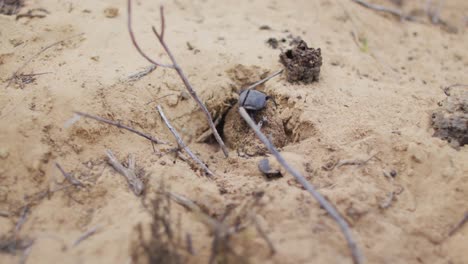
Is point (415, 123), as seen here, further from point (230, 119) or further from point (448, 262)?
point (230, 119)

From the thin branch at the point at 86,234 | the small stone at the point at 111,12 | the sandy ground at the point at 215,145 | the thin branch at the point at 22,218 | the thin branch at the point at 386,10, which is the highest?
the thin branch at the point at 386,10

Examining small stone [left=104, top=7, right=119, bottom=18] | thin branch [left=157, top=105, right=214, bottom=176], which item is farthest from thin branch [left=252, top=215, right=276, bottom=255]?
small stone [left=104, top=7, right=119, bottom=18]

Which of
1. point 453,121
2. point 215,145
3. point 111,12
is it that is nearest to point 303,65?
point 215,145

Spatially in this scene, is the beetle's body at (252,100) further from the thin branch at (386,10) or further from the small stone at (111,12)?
the thin branch at (386,10)

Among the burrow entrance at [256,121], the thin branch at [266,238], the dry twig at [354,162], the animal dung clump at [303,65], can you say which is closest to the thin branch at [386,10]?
the animal dung clump at [303,65]

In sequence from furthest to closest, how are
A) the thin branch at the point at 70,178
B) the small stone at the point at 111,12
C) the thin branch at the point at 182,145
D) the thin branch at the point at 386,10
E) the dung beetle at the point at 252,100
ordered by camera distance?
the thin branch at the point at 386,10 → the small stone at the point at 111,12 → the dung beetle at the point at 252,100 → the thin branch at the point at 182,145 → the thin branch at the point at 70,178
